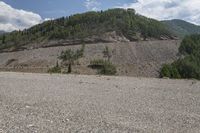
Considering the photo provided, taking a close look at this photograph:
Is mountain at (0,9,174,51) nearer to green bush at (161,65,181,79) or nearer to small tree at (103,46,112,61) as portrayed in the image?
small tree at (103,46,112,61)

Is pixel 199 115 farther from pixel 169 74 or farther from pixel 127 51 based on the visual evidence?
pixel 127 51

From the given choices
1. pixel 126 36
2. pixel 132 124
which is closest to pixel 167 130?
pixel 132 124

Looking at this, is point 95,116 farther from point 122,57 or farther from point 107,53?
point 107,53

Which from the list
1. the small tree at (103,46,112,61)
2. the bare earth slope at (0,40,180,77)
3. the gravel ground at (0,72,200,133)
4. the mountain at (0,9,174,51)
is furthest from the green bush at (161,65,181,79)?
the mountain at (0,9,174,51)

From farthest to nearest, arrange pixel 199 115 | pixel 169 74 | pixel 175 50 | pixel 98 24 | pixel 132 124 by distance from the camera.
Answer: pixel 98 24 < pixel 175 50 < pixel 169 74 < pixel 199 115 < pixel 132 124

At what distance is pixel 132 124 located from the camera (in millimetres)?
12695

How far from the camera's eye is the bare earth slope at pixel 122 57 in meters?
90.1

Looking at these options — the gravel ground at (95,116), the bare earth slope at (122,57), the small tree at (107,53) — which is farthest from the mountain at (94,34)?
the gravel ground at (95,116)

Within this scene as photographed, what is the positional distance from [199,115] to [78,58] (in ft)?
292

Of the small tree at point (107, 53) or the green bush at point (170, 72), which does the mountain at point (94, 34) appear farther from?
the green bush at point (170, 72)

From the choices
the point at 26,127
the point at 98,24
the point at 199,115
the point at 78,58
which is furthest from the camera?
the point at 98,24

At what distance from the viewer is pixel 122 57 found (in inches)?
4286

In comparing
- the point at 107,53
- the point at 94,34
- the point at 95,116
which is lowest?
the point at 95,116

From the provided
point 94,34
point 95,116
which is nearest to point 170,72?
point 95,116
